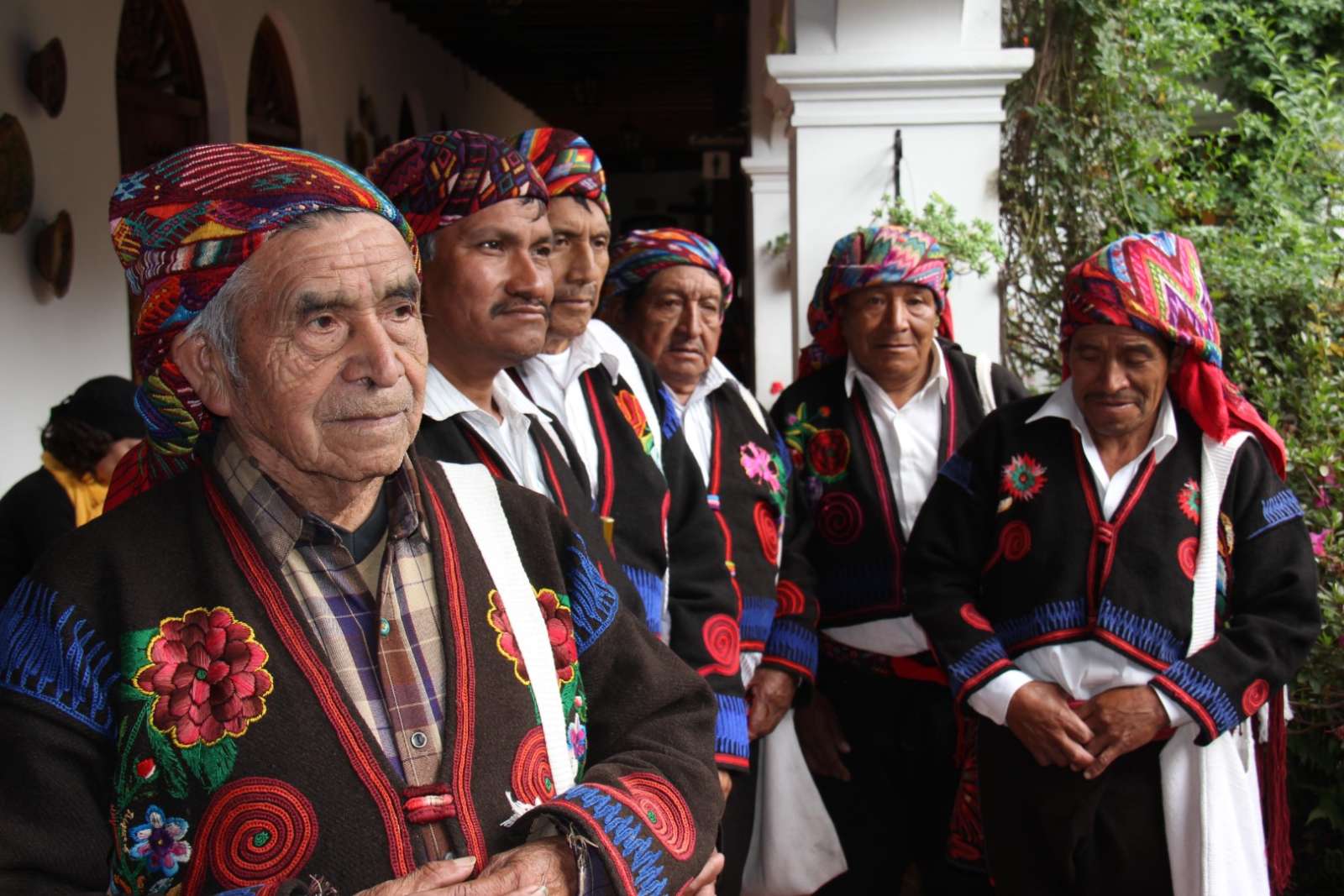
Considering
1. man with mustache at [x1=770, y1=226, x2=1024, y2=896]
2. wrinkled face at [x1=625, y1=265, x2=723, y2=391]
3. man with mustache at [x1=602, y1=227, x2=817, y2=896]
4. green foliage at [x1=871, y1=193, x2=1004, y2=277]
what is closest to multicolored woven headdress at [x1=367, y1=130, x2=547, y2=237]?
man with mustache at [x1=602, y1=227, x2=817, y2=896]

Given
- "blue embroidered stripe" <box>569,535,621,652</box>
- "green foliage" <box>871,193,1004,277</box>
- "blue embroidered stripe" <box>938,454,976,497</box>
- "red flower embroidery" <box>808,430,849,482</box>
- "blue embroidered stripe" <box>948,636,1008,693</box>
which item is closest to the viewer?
"blue embroidered stripe" <box>569,535,621,652</box>

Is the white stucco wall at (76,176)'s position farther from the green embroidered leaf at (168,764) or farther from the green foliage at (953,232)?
the green embroidered leaf at (168,764)

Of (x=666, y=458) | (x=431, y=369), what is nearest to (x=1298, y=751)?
(x=666, y=458)

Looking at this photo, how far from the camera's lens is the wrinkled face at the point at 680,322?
10.1 ft

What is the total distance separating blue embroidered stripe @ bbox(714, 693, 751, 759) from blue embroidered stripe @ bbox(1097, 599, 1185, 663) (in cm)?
77

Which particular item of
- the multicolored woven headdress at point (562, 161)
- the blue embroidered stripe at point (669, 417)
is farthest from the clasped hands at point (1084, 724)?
the multicolored woven headdress at point (562, 161)

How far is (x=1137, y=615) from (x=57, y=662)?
2.00 m

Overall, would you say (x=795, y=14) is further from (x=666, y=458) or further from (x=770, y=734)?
(x=770, y=734)

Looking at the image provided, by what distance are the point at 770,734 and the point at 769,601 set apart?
0.40 metres

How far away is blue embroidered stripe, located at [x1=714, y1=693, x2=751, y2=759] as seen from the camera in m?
2.55

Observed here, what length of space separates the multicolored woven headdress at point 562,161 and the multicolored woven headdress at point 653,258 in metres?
0.48

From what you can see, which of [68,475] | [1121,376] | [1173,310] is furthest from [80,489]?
[1173,310]

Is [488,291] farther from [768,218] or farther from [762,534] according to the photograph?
[768,218]

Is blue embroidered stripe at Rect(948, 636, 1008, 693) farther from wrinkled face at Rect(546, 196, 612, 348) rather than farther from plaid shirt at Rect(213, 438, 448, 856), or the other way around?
plaid shirt at Rect(213, 438, 448, 856)
